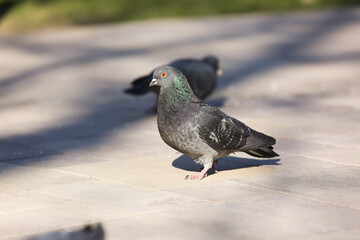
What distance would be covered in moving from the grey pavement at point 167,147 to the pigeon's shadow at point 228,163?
2cm

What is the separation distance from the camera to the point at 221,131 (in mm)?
5730

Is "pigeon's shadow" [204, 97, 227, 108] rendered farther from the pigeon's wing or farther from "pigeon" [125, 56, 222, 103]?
the pigeon's wing

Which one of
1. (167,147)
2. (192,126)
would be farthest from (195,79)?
(192,126)

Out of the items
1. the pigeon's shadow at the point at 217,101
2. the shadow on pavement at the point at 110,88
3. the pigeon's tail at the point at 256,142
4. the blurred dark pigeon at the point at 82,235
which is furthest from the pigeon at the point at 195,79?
the blurred dark pigeon at the point at 82,235

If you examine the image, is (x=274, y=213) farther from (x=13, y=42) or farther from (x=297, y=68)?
(x=13, y=42)

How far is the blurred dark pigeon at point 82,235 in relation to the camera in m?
4.18

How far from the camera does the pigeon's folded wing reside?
565 cm

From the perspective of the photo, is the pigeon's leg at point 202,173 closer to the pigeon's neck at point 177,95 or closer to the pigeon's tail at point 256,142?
the pigeon's tail at point 256,142

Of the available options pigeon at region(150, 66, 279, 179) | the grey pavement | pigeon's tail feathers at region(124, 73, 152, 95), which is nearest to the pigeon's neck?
pigeon at region(150, 66, 279, 179)

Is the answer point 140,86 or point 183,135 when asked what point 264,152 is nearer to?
point 183,135

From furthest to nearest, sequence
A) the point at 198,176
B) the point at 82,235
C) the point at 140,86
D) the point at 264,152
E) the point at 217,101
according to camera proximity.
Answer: the point at 217,101
the point at 140,86
the point at 264,152
the point at 198,176
the point at 82,235

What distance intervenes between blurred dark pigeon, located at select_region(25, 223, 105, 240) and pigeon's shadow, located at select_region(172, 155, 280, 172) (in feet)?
6.91

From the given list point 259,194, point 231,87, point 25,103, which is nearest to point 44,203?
point 259,194

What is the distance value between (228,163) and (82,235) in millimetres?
2496
